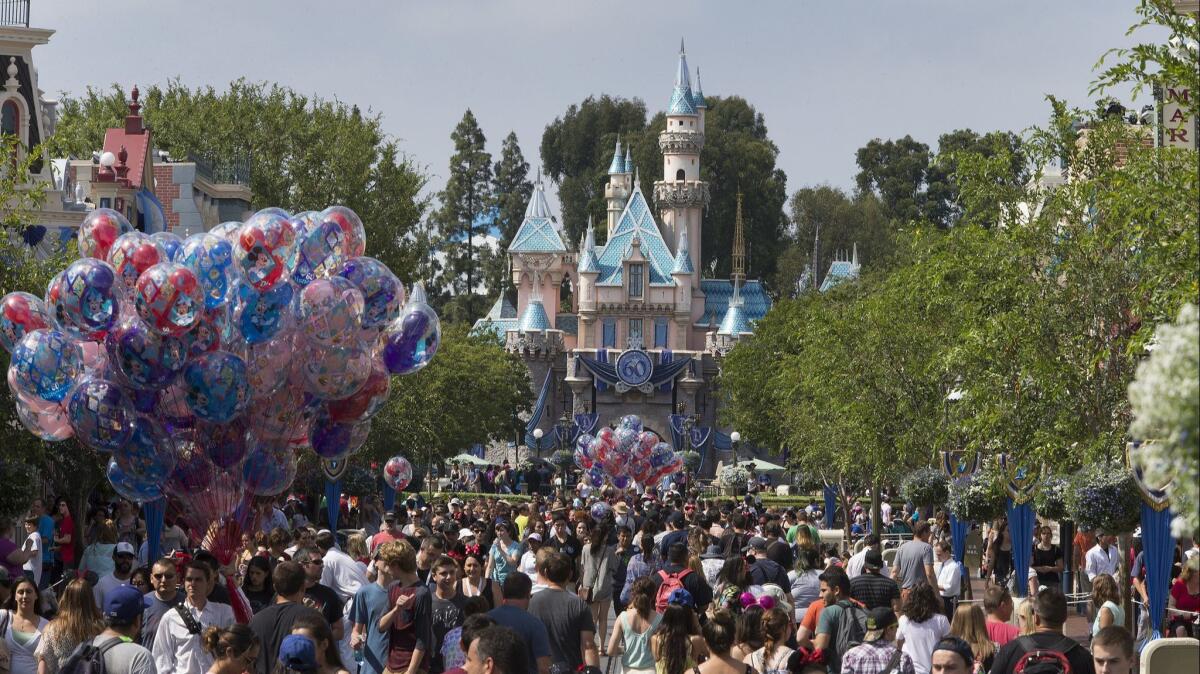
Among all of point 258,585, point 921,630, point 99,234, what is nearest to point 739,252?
point 99,234

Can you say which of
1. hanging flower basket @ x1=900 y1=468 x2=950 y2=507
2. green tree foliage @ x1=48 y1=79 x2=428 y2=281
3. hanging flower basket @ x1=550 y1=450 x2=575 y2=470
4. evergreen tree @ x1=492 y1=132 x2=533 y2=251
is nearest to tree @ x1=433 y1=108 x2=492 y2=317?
evergreen tree @ x1=492 y1=132 x2=533 y2=251

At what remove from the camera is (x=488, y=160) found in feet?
396

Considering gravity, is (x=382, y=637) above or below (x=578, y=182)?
below

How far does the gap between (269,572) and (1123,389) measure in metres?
10.0

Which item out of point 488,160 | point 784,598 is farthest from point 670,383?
point 784,598

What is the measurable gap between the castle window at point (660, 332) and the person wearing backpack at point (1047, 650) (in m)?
96.9

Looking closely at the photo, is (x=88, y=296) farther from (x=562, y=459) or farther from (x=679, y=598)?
(x=562, y=459)

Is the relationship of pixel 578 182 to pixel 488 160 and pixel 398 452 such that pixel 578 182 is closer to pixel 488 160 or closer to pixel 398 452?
pixel 488 160

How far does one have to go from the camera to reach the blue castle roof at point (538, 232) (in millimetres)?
110000

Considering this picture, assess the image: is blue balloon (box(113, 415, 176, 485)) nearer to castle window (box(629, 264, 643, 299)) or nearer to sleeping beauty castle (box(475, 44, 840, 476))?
sleeping beauty castle (box(475, 44, 840, 476))

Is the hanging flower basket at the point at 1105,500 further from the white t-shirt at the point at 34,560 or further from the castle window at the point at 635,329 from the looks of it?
the castle window at the point at 635,329

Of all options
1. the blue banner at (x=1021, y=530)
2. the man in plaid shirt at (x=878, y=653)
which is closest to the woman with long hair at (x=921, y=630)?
the man in plaid shirt at (x=878, y=653)

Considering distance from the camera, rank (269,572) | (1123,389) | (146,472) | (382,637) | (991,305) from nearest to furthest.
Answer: (382,637)
(269,572)
(146,472)
(1123,389)
(991,305)

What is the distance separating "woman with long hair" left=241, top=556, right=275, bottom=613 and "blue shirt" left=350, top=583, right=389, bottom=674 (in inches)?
72.1
